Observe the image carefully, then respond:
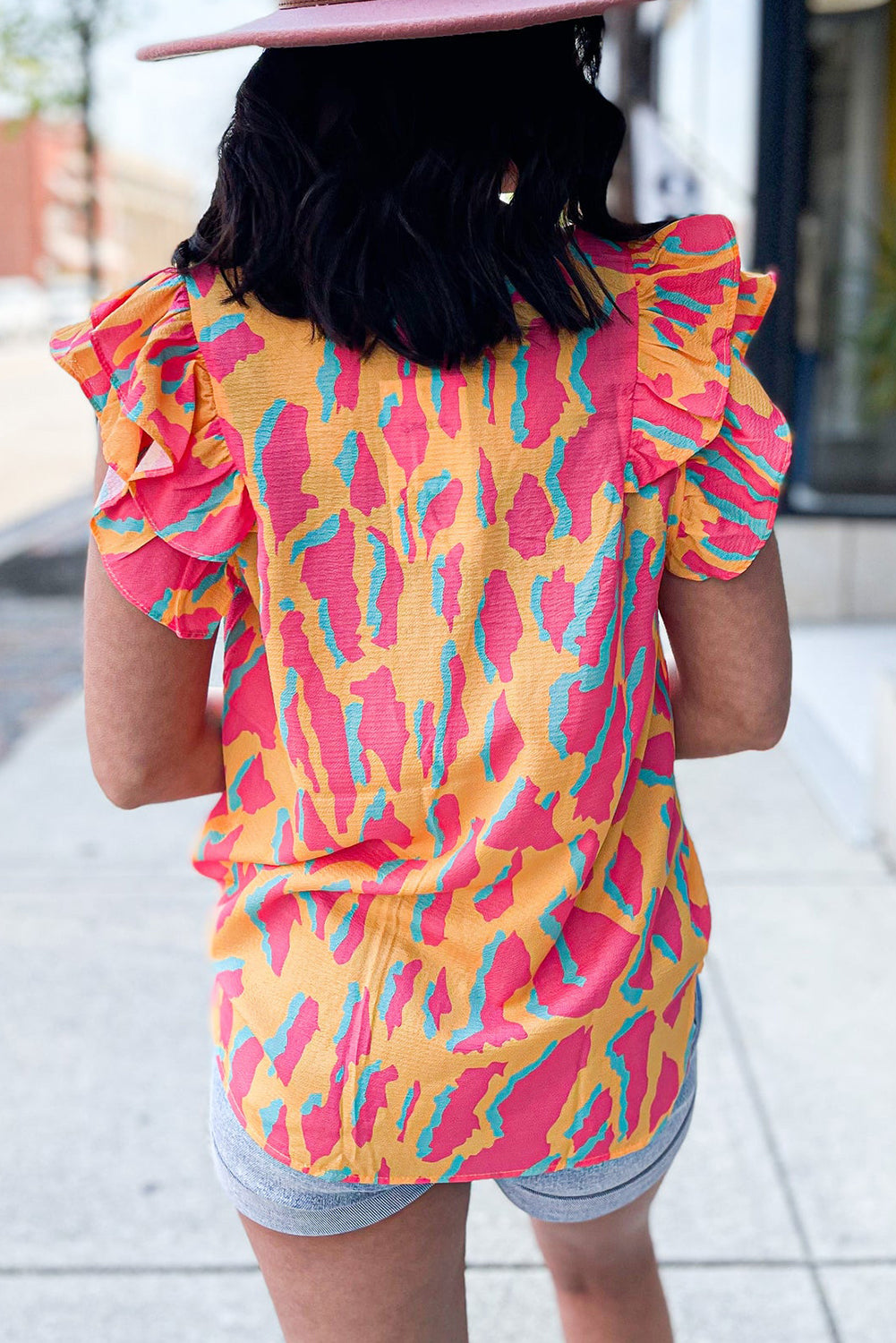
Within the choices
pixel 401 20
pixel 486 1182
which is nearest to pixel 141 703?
pixel 401 20

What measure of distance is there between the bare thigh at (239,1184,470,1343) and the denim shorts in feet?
0.06

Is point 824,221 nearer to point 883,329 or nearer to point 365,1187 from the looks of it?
point 883,329

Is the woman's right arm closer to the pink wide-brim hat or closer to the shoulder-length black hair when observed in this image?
the shoulder-length black hair

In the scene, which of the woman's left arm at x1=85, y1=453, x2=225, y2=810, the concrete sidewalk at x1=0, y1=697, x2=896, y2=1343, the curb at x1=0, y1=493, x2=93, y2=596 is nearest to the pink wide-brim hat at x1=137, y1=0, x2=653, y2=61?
the woman's left arm at x1=85, y1=453, x2=225, y2=810

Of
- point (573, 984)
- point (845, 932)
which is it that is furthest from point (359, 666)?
point (845, 932)

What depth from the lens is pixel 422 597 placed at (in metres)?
1.11

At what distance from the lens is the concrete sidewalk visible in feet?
7.54

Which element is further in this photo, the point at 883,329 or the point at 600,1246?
the point at 883,329

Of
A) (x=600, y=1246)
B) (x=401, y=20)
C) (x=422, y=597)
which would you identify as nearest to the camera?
(x=401, y=20)

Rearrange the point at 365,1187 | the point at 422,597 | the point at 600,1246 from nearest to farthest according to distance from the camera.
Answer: the point at 422,597, the point at 365,1187, the point at 600,1246

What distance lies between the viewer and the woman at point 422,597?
41.9 inches

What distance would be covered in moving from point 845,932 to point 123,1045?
178cm

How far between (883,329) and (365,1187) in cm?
601

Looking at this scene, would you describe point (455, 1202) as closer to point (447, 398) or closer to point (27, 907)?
point (447, 398)
